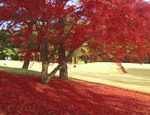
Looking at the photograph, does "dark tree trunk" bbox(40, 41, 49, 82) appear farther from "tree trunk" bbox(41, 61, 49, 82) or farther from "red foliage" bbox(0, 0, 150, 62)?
"red foliage" bbox(0, 0, 150, 62)

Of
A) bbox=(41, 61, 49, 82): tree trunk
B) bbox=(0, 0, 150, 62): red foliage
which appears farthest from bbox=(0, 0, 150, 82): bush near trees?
bbox=(41, 61, 49, 82): tree trunk

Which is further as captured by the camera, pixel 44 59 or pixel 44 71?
pixel 44 71

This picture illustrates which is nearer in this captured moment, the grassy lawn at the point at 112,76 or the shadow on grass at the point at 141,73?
the grassy lawn at the point at 112,76

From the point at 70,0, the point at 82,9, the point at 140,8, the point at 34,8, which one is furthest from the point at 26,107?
the point at 140,8

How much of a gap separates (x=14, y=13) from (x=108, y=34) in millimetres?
4584

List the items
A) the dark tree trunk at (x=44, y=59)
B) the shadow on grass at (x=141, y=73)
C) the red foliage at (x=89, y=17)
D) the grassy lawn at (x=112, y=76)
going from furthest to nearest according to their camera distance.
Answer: the shadow on grass at (x=141, y=73) → the grassy lawn at (x=112, y=76) → the dark tree trunk at (x=44, y=59) → the red foliage at (x=89, y=17)

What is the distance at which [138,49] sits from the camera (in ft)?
31.9

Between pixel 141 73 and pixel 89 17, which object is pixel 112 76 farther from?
pixel 89 17

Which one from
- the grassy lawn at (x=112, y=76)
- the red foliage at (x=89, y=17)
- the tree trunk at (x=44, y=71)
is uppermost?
the red foliage at (x=89, y=17)

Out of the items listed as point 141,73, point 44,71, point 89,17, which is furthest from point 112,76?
point 89,17

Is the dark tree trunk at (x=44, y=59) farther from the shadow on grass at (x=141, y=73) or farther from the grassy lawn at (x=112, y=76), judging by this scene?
the shadow on grass at (x=141, y=73)

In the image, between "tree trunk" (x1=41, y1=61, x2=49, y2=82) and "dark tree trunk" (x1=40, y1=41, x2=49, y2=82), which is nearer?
"dark tree trunk" (x1=40, y1=41, x2=49, y2=82)

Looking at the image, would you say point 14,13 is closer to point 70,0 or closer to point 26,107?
point 70,0

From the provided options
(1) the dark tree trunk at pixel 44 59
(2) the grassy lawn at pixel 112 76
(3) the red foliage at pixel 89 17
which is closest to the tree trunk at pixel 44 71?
(1) the dark tree trunk at pixel 44 59
